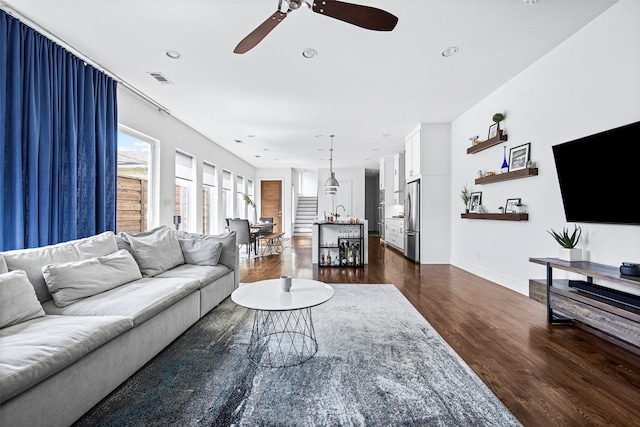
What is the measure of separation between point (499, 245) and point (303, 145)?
513 cm

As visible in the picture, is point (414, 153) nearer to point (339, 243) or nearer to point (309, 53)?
point (339, 243)

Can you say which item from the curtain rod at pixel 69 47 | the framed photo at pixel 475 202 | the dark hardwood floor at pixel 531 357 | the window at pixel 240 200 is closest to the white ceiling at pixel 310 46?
the curtain rod at pixel 69 47

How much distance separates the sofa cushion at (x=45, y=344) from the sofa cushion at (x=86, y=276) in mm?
261

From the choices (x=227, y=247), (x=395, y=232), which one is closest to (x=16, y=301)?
(x=227, y=247)

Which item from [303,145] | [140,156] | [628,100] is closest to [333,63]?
[628,100]

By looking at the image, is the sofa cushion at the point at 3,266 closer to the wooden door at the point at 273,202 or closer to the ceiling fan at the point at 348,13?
the ceiling fan at the point at 348,13

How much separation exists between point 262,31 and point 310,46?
44.9 inches

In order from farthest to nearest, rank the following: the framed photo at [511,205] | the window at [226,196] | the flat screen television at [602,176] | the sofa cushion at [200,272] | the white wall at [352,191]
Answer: the white wall at [352,191]
the window at [226,196]
the framed photo at [511,205]
the sofa cushion at [200,272]
the flat screen television at [602,176]

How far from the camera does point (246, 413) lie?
1.56 meters

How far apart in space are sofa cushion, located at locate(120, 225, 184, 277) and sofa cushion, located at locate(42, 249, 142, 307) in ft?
0.87

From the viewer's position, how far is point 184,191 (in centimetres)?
620

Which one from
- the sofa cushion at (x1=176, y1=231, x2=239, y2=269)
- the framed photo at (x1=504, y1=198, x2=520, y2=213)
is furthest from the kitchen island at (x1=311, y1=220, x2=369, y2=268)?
the framed photo at (x1=504, y1=198, x2=520, y2=213)

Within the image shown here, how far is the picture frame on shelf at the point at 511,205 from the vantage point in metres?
3.83

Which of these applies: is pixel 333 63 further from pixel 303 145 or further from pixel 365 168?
pixel 365 168
